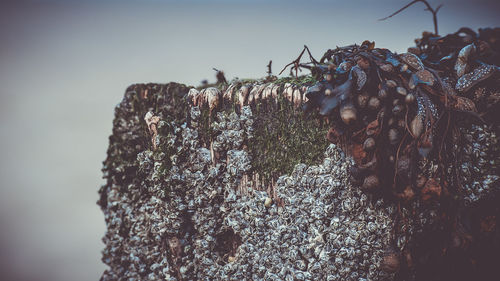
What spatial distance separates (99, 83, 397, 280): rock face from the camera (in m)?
1.03

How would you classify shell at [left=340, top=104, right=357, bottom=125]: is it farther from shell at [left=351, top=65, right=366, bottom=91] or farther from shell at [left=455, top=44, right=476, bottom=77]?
shell at [left=455, top=44, right=476, bottom=77]

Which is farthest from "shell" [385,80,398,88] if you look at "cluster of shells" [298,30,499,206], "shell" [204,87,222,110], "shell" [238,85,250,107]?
"shell" [204,87,222,110]

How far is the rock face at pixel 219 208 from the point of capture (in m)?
1.03

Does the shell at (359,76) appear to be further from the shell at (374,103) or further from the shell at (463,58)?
the shell at (463,58)

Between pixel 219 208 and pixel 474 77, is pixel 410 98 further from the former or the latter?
pixel 219 208

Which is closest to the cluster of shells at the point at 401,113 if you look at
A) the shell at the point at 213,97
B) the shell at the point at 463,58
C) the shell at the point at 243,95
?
the shell at the point at 463,58

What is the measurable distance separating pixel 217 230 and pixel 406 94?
84 centimetres

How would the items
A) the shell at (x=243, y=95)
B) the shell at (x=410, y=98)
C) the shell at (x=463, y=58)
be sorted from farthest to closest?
the shell at (x=243, y=95), the shell at (x=463, y=58), the shell at (x=410, y=98)

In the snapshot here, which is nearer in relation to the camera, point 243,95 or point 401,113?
point 401,113

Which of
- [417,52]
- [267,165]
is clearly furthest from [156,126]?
[417,52]

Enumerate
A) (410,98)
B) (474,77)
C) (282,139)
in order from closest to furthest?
(410,98)
(474,77)
(282,139)

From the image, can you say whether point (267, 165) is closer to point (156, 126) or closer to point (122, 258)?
point (156, 126)

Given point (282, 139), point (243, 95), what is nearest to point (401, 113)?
point (282, 139)

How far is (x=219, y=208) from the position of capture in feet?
3.94
